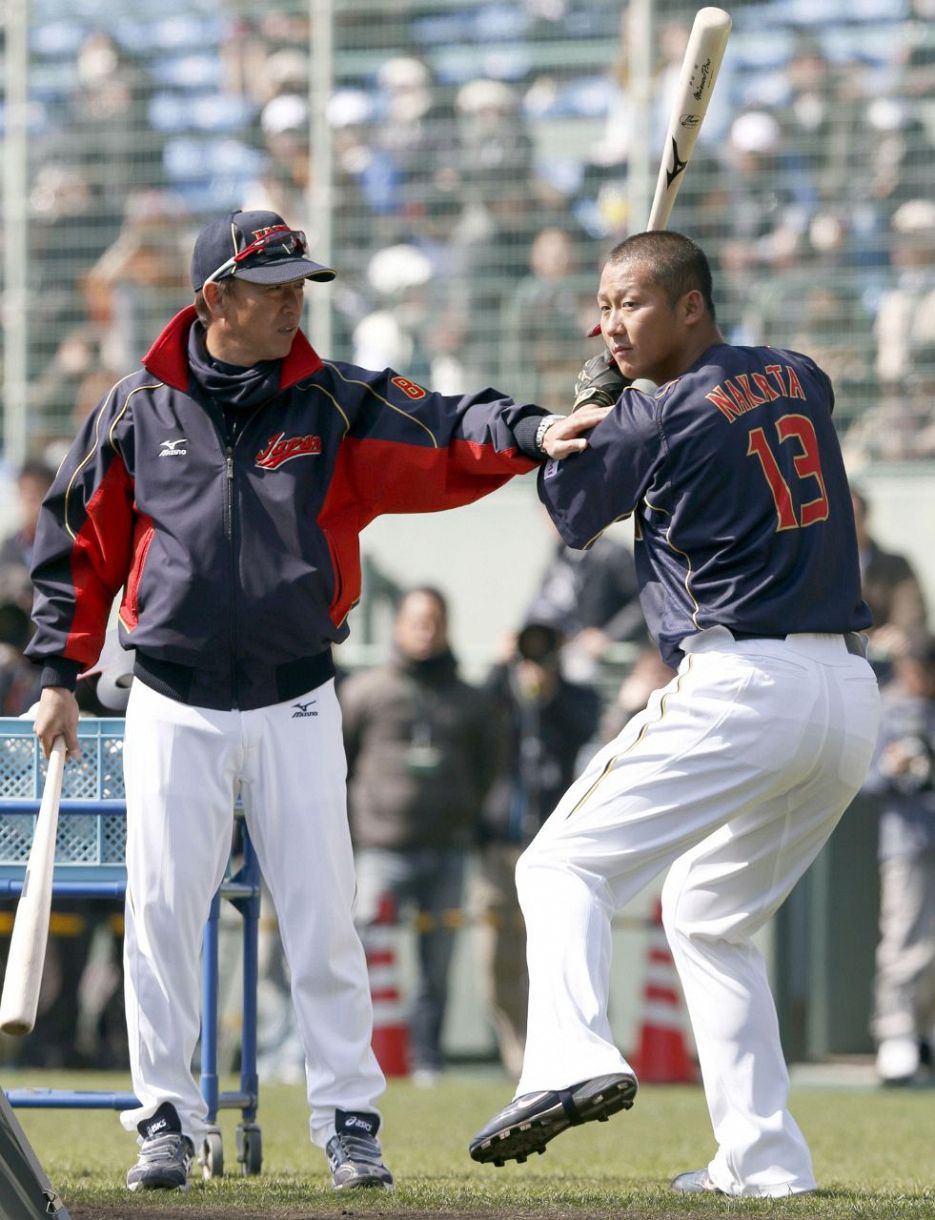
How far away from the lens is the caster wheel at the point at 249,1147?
249 inches

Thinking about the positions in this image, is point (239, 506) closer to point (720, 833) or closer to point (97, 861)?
point (97, 861)

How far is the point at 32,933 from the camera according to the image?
5168 mm

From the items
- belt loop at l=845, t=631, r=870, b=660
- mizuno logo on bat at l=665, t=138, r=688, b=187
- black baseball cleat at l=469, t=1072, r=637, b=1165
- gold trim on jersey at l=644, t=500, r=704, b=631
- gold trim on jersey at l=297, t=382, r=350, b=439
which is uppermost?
mizuno logo on bat at l=665, t=138, r=688, b=187

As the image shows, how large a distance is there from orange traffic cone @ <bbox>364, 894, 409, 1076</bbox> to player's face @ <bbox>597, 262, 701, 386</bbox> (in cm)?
628

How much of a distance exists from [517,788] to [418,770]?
58 centimetres

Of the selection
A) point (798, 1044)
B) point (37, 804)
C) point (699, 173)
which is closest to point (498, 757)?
point (798, 1044)

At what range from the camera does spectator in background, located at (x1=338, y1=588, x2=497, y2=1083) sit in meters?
11.3

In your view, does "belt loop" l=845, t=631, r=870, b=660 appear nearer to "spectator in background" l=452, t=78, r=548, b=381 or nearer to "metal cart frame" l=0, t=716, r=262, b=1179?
"metal cart frame" l=0, t=716, r=262, b=1179

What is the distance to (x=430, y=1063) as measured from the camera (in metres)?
11.0

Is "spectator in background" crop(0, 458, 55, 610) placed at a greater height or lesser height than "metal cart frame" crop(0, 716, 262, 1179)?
greater

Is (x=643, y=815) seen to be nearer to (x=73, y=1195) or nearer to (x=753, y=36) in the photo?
(x=73, y=1195)

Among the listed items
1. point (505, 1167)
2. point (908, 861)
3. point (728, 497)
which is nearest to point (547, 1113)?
point (728, 497)

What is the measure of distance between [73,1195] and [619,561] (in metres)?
7.15

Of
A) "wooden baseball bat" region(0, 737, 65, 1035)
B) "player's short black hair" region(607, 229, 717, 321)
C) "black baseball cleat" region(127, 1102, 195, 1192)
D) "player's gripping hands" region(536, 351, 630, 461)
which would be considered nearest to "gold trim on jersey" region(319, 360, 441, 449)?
"player's gripping hands" region(536, 351, 630, 461)
